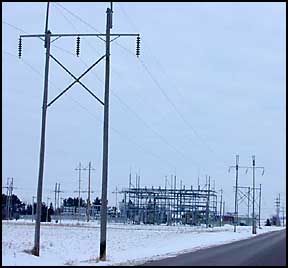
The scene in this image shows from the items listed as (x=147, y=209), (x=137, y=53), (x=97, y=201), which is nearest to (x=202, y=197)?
(x=147, y=209)

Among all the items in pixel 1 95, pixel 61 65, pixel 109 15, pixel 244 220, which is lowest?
pixel 244 220

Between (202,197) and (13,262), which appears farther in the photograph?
(202,197)

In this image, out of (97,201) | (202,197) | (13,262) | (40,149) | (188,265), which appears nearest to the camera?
(13,262)

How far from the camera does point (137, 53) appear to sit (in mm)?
30906

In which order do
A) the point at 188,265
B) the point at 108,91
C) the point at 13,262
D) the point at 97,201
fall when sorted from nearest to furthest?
1. the point at 13,262
2. the point at 188,265
3. the point at 108,91
4. the point at 97,201

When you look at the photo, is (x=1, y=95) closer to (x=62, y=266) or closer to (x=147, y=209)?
(x=62, y=266)

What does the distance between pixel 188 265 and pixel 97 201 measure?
142428 mm

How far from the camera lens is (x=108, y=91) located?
97.0 ft

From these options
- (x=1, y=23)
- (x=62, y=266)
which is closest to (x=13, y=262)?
(x=62, y=266)

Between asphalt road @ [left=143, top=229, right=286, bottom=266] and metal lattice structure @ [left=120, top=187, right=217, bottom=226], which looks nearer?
asphalt road @ [left=143, top=229, right=286, bottom=266]

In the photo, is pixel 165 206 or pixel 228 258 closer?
pixel 228 258

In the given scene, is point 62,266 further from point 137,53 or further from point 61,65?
point 137,53

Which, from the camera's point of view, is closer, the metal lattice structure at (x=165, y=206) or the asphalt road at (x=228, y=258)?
the asphalt road at (x=228, y=258)

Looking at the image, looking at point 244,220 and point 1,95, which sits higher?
point 1,95
